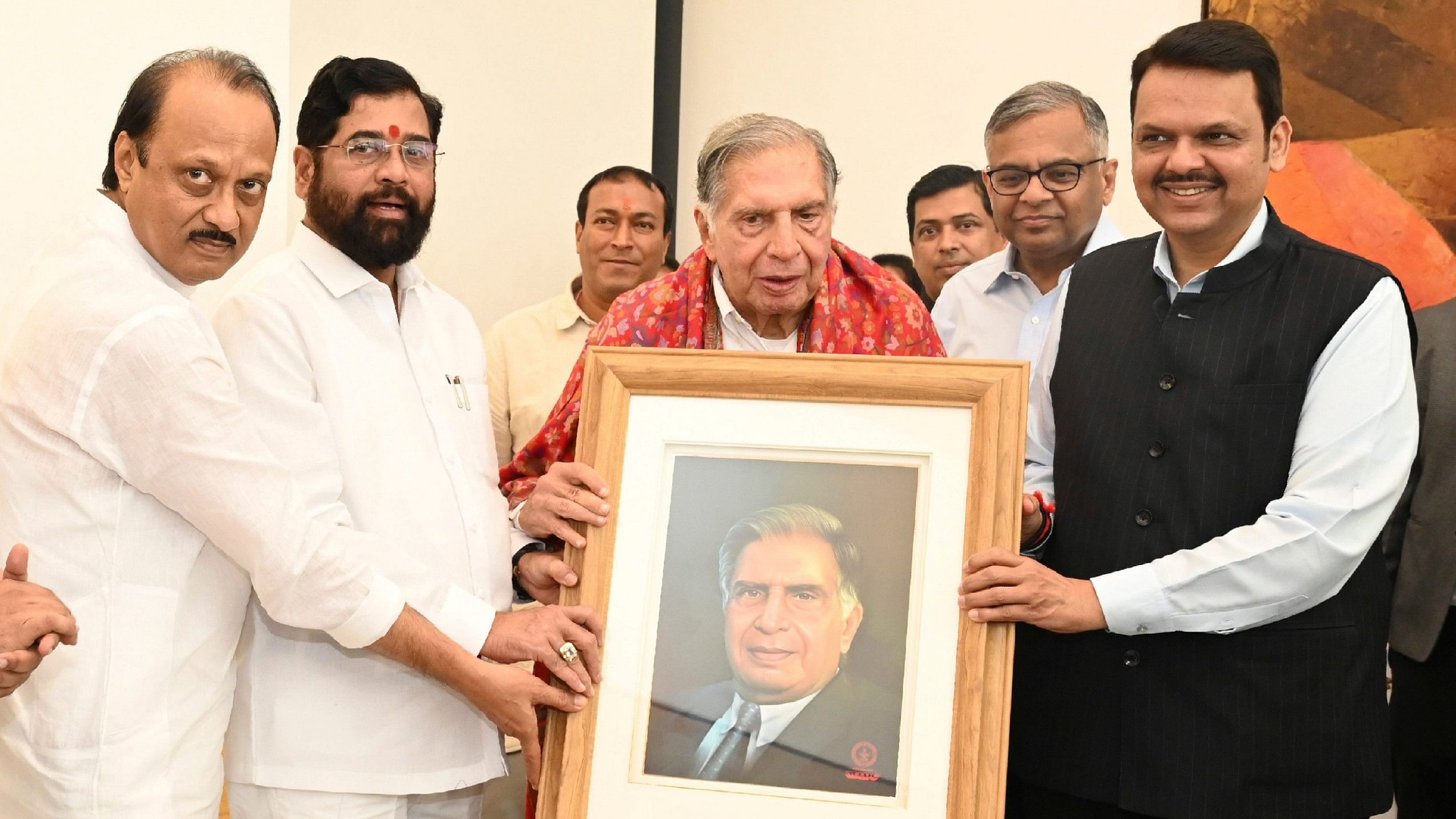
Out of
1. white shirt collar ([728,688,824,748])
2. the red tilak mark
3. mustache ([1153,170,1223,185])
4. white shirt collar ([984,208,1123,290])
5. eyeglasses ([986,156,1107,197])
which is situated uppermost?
eyeglasses ([986,156,1107,197])

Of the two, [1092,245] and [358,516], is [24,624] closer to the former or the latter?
[358,516]

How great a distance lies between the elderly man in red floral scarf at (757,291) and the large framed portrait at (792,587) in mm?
173

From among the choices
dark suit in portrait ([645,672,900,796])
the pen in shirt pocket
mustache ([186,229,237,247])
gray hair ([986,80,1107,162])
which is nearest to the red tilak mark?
dark suit in portrait ([645,672,900,796])

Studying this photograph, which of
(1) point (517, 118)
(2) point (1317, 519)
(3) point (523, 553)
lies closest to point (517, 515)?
(3) point (523, 553)

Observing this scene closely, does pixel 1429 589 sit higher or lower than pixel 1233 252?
lower

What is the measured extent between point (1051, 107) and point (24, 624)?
224cm

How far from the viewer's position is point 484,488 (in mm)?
2176

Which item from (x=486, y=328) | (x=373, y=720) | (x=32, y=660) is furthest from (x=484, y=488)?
(x=486, y=328)

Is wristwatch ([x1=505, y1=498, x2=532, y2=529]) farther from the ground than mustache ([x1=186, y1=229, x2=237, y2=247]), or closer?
closer

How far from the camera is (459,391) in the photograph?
223 centimetres

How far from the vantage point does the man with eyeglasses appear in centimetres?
197

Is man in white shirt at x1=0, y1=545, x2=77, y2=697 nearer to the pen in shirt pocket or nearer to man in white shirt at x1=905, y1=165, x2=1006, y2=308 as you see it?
the pen in shirt pocket

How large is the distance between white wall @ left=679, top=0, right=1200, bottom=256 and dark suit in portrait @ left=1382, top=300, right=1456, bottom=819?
5.37 feet

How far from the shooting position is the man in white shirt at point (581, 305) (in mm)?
4016
